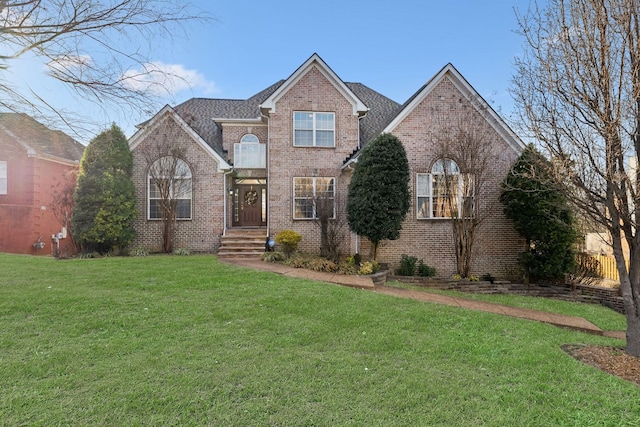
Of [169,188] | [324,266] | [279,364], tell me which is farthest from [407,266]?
[169,188]

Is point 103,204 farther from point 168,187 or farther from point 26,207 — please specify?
point 26,207

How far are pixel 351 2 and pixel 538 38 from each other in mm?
7974

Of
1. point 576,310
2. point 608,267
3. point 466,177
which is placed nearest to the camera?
point 576,310

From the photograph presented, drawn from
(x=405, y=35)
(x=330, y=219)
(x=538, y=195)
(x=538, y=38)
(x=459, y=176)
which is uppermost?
(x=405, y=35)

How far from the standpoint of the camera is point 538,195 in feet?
34.1

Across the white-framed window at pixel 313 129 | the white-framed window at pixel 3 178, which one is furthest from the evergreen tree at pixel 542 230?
the white-framed window at pixel 3 178

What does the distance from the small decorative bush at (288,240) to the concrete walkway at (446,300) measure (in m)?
1.64

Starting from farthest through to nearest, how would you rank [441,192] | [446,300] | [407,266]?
[441,192] → [407,266] → [446,300]

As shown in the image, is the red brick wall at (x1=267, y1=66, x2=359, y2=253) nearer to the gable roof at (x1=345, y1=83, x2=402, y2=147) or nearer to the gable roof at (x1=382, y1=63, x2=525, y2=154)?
the gable roof at (x1=345, y1=83, x2=402, y2=147)

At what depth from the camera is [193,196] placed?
518 inches

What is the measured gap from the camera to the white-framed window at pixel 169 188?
12703 mm

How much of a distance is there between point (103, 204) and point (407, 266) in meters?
11.2

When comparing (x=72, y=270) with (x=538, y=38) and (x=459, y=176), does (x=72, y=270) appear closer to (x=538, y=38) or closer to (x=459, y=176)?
(x=538, y=38)

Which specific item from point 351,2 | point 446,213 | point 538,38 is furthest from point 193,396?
point 351,2
